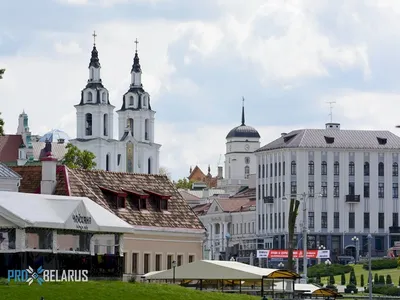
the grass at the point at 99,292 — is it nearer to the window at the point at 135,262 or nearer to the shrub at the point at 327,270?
the window at the point at 135,262

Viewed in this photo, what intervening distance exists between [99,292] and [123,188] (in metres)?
32.5

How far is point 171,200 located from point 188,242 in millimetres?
2983

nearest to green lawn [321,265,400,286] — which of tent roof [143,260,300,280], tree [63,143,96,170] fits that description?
tree [63,143,96,170]

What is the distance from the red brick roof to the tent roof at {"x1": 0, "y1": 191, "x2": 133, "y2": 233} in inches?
656

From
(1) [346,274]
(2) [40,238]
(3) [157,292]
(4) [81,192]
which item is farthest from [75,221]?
(1) [346,274]

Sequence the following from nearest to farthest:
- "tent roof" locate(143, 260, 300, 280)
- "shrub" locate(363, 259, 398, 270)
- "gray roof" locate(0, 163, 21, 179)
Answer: "tent roof" locate(143, 260, 300, 280) → "gray roof" locate(0, 163, 21, 179) → "shrub" locate(363, 259, 398, 270)

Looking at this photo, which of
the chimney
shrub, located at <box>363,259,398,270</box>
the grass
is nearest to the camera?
the grass

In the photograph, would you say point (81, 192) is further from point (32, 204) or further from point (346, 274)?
point (346, 274)

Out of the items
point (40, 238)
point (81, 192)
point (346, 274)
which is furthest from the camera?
point (346, 274)

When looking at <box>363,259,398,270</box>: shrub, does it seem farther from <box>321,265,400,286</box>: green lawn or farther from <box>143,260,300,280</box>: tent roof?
<box>143,260,300,280</box>: tent roof

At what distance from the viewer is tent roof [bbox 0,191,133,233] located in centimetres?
6594

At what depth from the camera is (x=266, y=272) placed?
75688mm

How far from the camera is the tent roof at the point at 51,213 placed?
216 ft

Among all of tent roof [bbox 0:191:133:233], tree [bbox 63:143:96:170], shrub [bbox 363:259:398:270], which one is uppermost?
tree [bbox 63:143:96:170]
